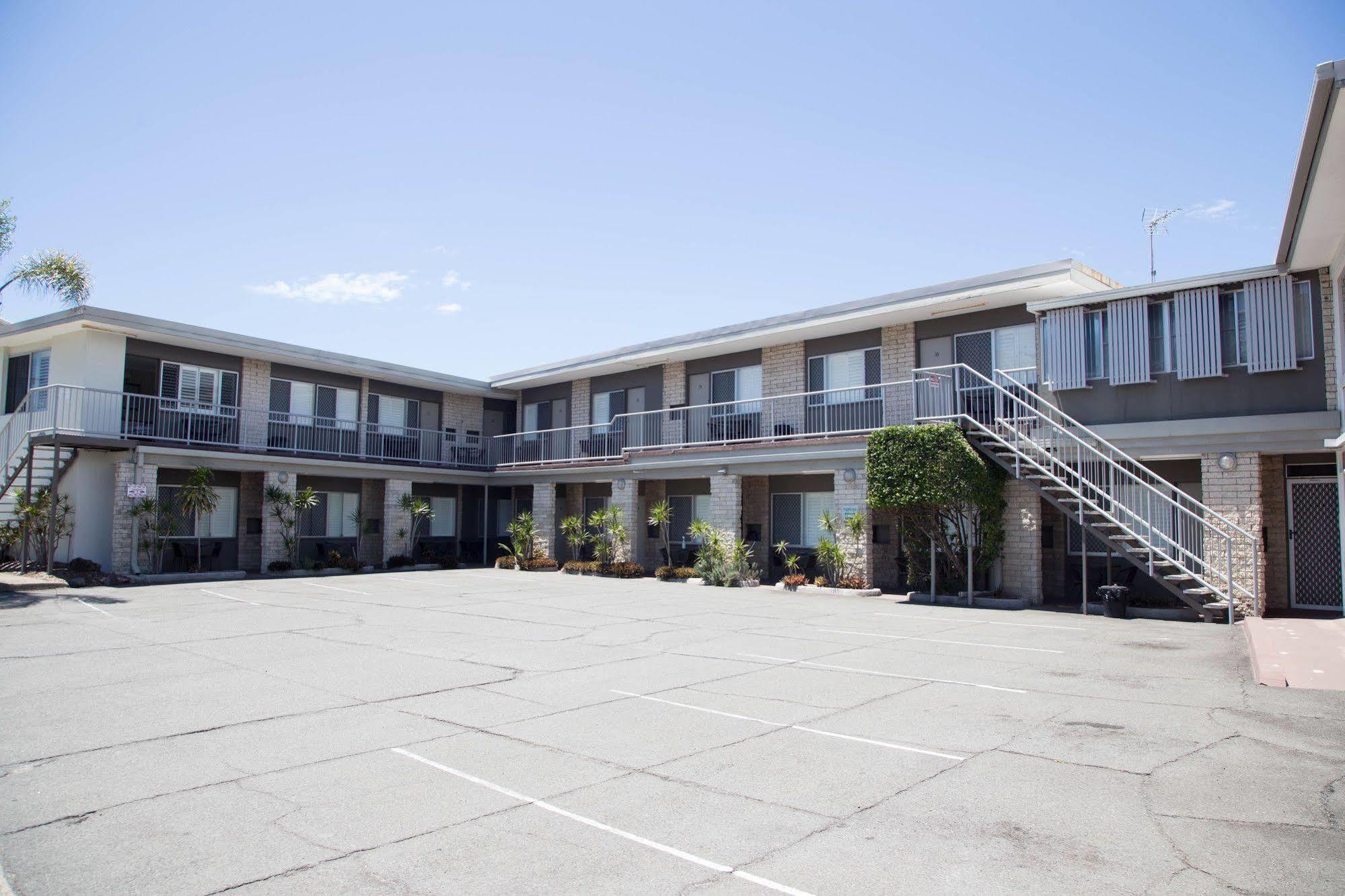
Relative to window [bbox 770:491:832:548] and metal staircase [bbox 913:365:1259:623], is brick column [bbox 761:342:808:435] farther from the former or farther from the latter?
metal staircase [bbox 913:365:1259:623]

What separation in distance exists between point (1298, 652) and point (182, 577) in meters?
22.4

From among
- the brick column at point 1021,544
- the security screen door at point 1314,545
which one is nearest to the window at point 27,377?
the brick column at point 1021,544

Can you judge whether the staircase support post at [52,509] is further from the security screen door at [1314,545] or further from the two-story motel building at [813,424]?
the security screen door at [1314,545]

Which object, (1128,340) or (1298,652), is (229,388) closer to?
(1128,340)

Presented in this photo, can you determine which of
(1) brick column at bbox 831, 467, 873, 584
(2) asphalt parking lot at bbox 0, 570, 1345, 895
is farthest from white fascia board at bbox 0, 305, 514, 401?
(1) brick column at bbox 831, 467, 873, 584

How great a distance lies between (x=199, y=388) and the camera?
23719 mm

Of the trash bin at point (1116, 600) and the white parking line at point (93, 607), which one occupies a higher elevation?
the trash bin at point (1116, 600)

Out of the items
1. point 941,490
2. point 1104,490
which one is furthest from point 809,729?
point 1104,490

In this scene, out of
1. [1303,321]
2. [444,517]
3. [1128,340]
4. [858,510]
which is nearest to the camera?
[1303,321]

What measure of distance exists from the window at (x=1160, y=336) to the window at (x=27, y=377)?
25.8 meters

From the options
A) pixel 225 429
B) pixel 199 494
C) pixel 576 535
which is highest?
pixel 225 429

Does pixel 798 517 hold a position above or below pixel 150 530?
above

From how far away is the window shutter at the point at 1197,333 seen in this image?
14.9 metres

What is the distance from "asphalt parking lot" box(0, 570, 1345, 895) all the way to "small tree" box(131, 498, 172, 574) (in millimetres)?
9510
